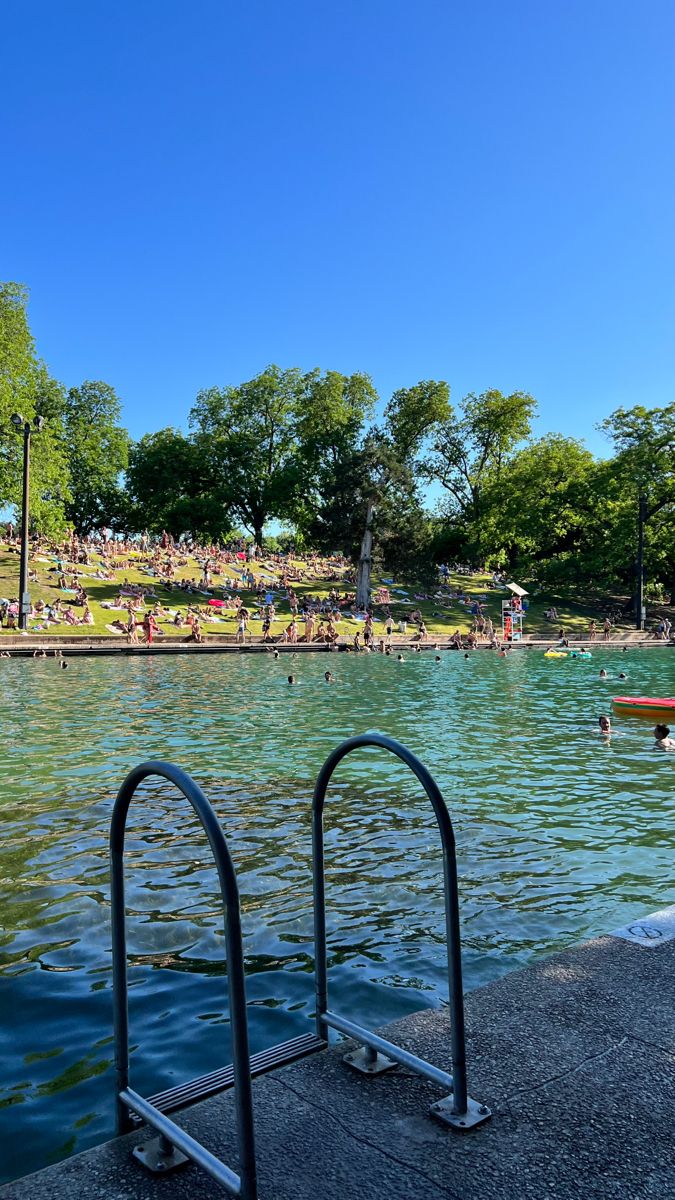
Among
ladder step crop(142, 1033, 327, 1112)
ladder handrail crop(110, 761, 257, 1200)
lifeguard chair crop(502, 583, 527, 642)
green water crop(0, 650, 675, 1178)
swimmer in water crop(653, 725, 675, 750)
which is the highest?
lifeguard chair crop(502, 583, 527, 642)

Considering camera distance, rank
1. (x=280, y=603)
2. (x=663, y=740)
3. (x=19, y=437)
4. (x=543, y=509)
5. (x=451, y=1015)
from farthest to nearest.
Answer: (x=543, y=509)
(x=280, y=603)
(x=19, y=437)
(x=663, y=740)
(x=451, y=1015)

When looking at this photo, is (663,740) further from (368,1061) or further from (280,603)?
(280,603)

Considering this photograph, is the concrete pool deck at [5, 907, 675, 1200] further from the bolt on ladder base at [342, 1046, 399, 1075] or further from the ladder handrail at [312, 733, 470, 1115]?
the ladder handrail at [312, 733, 470, 1115]

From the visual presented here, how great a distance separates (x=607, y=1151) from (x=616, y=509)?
63.0 meters

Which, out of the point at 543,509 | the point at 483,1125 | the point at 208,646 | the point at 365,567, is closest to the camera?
the point at 483,1125

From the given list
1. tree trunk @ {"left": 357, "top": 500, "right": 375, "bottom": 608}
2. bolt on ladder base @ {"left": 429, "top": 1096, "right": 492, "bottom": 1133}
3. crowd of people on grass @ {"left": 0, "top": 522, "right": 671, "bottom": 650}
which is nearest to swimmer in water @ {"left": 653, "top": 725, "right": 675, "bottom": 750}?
bolt on ladder base @ {"left": 429, "top": 1096, "right": 492, "bottom": 1133}

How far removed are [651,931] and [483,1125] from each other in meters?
2.15

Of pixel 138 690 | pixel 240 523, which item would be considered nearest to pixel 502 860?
pixel 138 690

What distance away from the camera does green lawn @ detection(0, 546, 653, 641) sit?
1704 inches

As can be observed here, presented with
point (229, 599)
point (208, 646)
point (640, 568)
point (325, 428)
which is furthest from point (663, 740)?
point (325, 428)

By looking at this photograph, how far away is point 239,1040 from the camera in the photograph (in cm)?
250

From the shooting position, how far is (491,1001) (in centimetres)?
385

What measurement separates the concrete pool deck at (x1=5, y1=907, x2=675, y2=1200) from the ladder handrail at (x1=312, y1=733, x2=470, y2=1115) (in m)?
0.17

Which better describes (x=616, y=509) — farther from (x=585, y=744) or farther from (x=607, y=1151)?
(x=607, y=1151)
